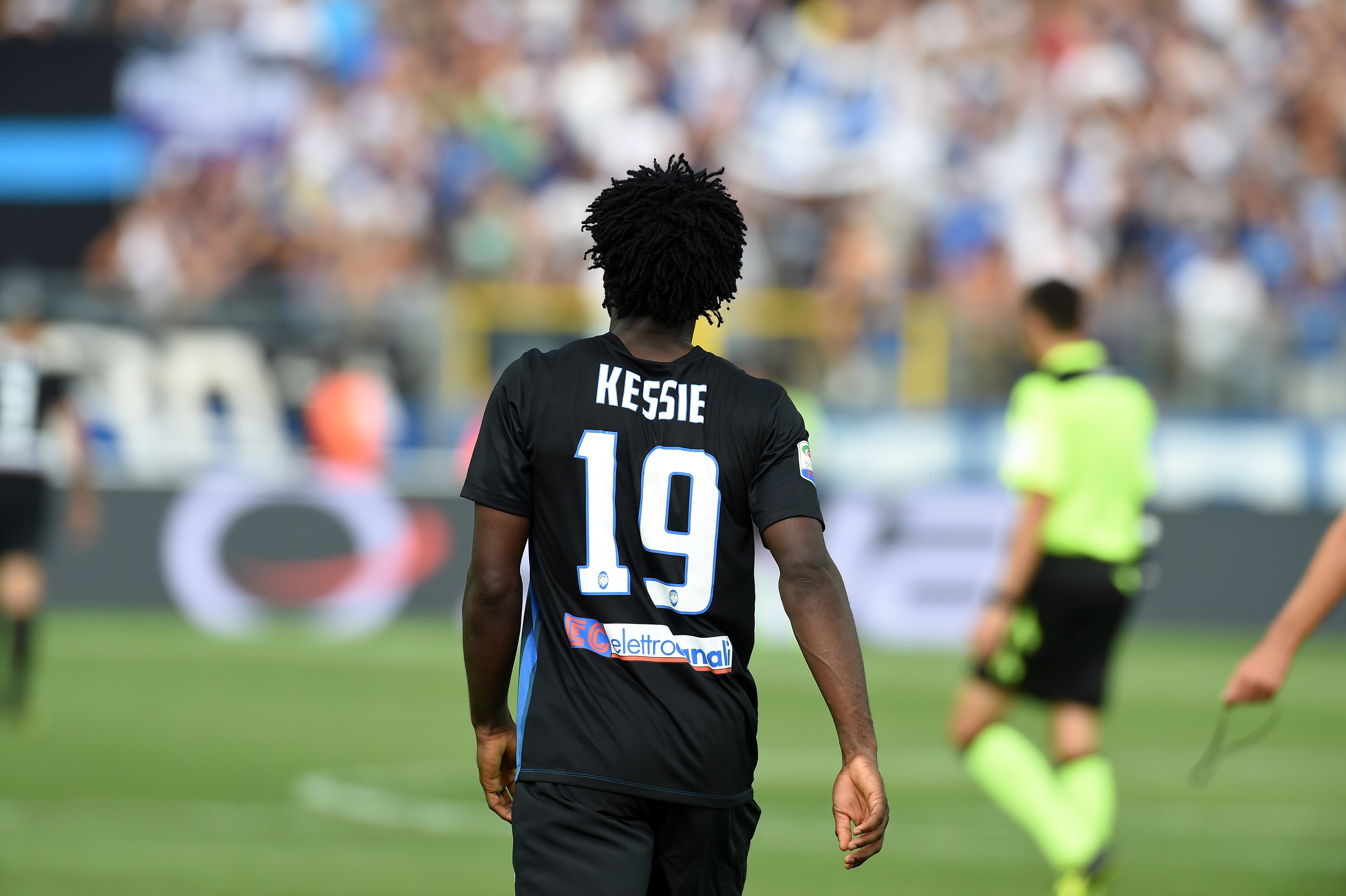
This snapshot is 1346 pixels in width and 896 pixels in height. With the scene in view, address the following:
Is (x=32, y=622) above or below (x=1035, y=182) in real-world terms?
below

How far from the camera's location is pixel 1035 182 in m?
19.3

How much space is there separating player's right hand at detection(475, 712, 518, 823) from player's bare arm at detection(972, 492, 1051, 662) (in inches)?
140

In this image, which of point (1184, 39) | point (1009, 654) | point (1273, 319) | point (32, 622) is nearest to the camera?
point (1009, 654)

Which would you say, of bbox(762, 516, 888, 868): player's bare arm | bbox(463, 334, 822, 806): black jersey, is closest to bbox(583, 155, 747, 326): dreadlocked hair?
bbox(463, 334, 822, 806): black jersey

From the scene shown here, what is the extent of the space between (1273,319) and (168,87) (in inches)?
467

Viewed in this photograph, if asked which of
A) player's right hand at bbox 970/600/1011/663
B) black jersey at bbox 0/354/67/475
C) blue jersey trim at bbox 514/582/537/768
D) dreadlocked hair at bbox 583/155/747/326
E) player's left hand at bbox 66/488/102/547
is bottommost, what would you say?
blue jersey trim at bbox 514/582/537/768

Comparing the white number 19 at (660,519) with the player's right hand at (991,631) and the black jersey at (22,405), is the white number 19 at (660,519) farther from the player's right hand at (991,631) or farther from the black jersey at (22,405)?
the black jersey at (22,405)

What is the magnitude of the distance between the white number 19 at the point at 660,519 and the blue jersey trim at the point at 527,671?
202 mm

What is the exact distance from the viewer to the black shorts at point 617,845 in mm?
3648

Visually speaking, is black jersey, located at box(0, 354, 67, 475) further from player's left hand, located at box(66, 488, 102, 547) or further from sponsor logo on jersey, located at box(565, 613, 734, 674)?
sponsor logo on jersey, located at box(565, 613, 734, 674)

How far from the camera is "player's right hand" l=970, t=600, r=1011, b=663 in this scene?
23.5ft

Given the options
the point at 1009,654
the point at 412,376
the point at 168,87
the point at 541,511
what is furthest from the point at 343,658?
the point at 541,511

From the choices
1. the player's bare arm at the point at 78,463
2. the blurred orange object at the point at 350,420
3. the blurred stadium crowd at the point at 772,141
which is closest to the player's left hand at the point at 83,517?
the player's bare arm at the point at 78,463

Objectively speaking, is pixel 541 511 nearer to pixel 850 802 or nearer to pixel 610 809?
pixel 610 809
